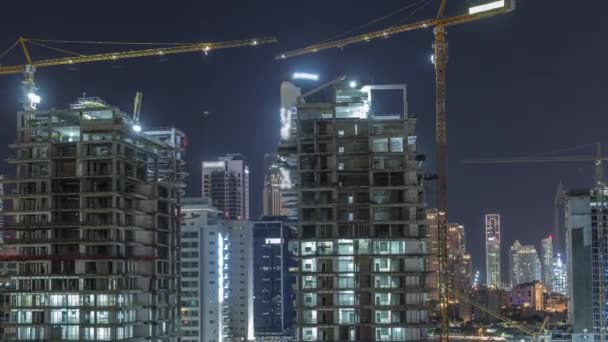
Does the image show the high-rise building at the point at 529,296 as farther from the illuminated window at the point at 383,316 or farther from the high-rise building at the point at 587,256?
the illuminated window at the point at 383,316

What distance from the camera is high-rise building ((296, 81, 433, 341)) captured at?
47.6 metres

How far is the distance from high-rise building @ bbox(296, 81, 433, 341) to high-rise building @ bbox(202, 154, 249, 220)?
110 meters

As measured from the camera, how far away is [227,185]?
16075 cm

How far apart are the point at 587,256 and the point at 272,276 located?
140 feet

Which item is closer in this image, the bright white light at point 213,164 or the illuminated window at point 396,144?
the illuminated window at point 396,144

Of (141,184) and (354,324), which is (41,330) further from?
(354,324)

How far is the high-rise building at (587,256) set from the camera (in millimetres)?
110000

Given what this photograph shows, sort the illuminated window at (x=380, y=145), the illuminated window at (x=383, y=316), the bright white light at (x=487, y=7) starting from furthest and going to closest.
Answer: the bright white light at (x=487, y=7) < the illuminated window at (x=380, y=145) < the illuminated window at (x=383, y=316)

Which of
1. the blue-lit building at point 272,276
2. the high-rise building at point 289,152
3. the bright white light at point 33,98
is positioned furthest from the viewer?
the blue-lit building at point 272,276

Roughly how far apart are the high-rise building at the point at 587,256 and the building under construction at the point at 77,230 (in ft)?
Result: 236

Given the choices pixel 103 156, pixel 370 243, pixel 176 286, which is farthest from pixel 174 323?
pixel 370 243

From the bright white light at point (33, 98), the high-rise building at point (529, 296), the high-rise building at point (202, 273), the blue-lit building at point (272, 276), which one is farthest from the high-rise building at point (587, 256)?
the high-rise building at point (529, 296)

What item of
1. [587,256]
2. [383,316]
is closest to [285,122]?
[383,316]

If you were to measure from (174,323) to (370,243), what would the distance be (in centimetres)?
1653
